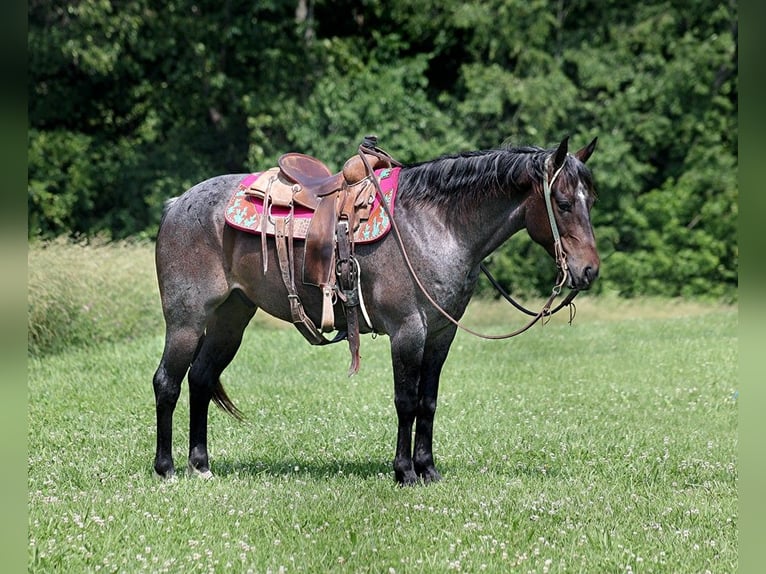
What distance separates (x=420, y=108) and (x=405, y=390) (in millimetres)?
18527

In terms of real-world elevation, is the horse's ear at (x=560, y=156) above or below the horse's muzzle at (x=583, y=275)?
above

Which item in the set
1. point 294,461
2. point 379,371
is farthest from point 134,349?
point 294,461

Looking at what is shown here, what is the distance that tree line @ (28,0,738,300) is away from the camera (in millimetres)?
23578

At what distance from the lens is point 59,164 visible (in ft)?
77.5

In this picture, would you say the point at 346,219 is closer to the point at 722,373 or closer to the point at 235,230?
the point at 235,230

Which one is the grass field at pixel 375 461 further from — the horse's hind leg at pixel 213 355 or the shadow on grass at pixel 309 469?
the horse's hind leg at pixel 213 355

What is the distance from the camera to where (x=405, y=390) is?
6.12 metres

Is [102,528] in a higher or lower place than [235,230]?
lower

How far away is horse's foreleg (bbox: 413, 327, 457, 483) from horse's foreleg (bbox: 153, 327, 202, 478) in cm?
157

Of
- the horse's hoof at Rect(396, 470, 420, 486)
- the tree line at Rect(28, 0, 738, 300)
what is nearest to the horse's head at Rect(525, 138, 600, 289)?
the horse's hoof at Rect(396, 470, 420, 486)

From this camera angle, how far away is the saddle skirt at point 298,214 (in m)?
6.20

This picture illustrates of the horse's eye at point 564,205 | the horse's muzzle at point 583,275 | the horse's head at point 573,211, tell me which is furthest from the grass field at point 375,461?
the horse's eye at point 564,205

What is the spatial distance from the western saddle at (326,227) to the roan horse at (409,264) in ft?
0.32

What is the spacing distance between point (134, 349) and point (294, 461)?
22.4ft
